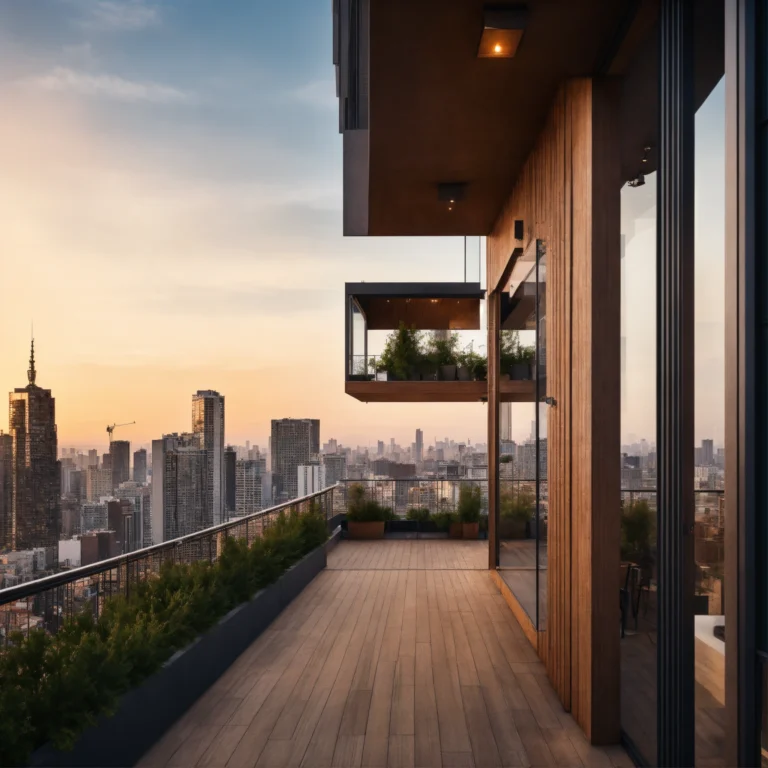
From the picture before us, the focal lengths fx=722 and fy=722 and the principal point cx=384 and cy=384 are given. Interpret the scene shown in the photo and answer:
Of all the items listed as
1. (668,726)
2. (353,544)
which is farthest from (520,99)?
(353,544)

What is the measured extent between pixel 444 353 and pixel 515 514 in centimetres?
586

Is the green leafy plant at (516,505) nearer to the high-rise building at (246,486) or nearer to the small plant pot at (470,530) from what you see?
the small plant pot at (470,530)

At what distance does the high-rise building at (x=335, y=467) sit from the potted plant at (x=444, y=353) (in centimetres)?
272

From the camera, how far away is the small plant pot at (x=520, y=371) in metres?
5.87

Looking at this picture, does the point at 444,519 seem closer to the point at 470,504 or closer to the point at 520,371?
the point at 470,504

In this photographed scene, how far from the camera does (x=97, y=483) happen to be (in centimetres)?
1218

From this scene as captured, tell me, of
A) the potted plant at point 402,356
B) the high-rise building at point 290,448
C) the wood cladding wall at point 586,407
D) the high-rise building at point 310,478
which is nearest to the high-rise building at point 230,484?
the high-rise building at point 290,448

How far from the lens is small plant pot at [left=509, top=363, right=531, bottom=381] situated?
587 cm

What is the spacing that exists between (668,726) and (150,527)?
6865 mm

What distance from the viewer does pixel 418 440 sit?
48.2 feet

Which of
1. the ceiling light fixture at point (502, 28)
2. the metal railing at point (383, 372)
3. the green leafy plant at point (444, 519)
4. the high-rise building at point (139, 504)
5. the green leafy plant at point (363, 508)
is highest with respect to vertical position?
the ceiling light fixture at point (502, 28)

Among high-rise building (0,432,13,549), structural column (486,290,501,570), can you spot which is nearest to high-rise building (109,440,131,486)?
high-rise building (0,432,13,549)

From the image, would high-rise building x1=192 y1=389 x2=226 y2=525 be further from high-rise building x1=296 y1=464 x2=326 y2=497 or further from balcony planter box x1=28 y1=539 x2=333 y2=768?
balcony planter box x1=28 y1=539 x2=333 y2=768

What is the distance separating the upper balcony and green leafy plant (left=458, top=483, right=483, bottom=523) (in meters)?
1.62
